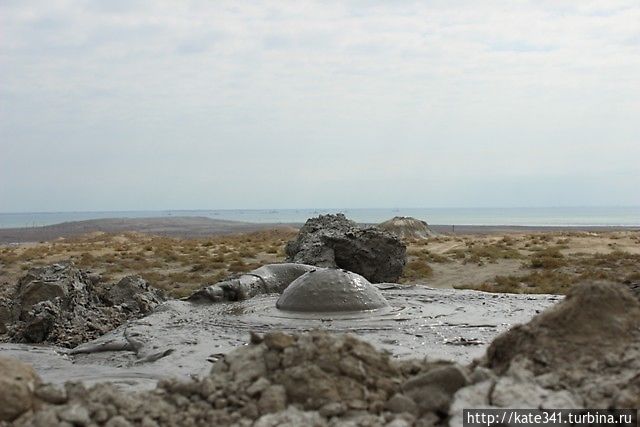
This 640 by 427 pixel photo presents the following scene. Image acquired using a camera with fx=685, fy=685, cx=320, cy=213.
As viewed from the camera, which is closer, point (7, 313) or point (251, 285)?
point (7, 313)

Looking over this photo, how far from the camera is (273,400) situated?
12.1ft

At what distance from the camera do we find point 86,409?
3.61 meters

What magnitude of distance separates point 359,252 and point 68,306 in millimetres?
4886

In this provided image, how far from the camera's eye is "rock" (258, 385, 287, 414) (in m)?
3.66

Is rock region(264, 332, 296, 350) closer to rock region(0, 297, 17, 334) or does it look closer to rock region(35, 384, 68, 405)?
rock region(35, 384, 68, 405)

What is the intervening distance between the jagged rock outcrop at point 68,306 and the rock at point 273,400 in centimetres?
454

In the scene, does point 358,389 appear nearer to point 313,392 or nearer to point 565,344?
point 313,392

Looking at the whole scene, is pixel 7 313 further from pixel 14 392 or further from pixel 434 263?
pixel 434 263

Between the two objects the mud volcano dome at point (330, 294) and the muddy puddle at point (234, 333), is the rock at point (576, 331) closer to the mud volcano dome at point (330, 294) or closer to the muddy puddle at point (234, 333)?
the muddy puddle at point (234, 333)

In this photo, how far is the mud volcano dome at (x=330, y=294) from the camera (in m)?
7.91

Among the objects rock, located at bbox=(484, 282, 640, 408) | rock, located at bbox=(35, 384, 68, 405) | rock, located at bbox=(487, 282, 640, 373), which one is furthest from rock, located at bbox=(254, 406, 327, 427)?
rock, located at bbox=(487, 282, 640, 373)

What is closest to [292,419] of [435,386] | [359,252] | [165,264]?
[435,386]

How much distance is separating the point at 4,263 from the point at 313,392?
18.3 metres

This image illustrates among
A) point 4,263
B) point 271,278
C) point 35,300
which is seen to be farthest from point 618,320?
point 4,263
